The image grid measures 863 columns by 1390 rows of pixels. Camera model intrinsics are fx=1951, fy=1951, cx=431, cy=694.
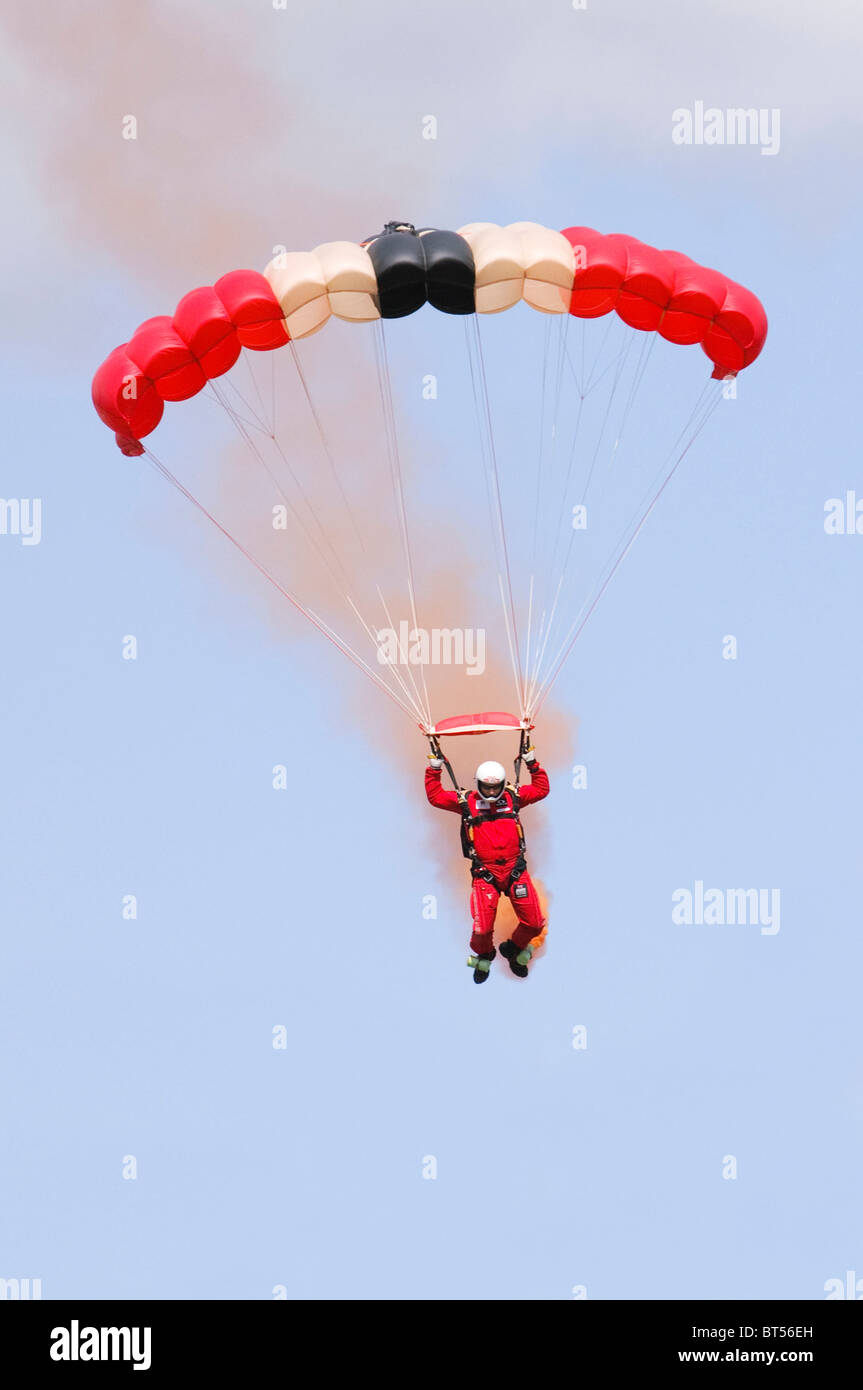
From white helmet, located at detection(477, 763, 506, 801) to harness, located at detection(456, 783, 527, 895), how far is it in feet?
0.30

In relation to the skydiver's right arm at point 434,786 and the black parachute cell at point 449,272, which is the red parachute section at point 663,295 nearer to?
the black parachute cell at point 449,272

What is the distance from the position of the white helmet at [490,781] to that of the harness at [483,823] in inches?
3.6

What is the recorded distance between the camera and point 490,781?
54.3 ft

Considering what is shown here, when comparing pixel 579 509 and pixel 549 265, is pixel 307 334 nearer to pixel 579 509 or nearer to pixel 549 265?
pixel 549 265

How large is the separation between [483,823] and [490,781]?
0.38 metres

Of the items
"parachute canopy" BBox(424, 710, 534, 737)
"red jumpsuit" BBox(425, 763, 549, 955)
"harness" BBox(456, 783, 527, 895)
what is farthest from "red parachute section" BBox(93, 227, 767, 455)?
"harness" BBox(456, 783, 527, 895)

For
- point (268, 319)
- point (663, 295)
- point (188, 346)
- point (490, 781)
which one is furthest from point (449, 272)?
point (490, 781)

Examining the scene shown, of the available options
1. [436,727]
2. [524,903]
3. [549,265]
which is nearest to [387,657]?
[436,727]

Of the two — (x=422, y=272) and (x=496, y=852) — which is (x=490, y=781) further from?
(x=422, y=272)

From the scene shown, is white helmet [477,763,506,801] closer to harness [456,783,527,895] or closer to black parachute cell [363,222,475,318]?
harness [456,783,527,895]

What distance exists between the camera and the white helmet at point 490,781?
54.2 ft

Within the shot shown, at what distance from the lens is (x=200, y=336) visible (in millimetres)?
16469

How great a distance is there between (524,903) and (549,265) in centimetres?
548

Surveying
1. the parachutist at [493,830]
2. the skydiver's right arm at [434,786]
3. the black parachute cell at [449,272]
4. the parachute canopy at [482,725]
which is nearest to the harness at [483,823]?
the parachutist at [493,830]
